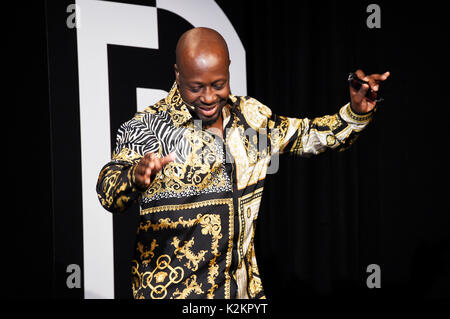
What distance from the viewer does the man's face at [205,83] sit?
1.38 meters

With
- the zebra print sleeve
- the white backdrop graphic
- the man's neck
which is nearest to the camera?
the zebra print sleeve

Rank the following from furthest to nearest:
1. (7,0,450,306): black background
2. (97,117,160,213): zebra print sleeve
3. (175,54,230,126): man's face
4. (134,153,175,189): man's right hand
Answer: (7,0,450,306): black background → (175,54,230,126): man's face → (97,117,160,213): zebra print sleeve → (134,153,175,189): man's right hand

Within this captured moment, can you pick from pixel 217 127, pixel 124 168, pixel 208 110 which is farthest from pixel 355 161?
pixel 124 168

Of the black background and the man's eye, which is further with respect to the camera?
the black background

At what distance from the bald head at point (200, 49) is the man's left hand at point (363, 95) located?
1.36 feet

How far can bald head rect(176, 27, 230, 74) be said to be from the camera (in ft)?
4.51

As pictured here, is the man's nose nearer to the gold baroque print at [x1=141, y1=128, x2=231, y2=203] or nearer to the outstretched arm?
the gold baroque print at [x1=141, y1=128, x2=231, y2=203]

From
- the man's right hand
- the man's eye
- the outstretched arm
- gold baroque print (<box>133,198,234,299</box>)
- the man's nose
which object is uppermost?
the man's eye

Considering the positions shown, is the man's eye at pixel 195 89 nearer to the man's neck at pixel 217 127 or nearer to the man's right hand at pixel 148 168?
the man's neck at pixel 217 127

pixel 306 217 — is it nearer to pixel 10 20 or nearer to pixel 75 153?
pixel 75 153

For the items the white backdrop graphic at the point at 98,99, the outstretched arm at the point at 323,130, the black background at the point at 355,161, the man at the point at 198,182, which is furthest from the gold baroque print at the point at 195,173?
the black background at the point at 355,161

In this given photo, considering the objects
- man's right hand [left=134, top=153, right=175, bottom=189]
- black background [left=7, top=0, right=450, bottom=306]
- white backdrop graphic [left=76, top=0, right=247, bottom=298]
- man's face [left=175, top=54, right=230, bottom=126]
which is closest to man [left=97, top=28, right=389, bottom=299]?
man's face [left=175, top=54, right=230, bottom=126]

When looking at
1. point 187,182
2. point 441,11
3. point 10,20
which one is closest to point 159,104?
point 187,182
